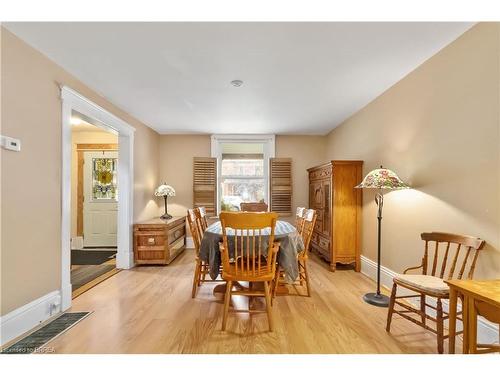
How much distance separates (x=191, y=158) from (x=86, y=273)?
270 cm

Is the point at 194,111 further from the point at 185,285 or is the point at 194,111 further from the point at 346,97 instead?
the point at 185,285

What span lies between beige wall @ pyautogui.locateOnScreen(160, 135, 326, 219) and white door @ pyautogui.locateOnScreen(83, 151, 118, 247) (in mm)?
1238

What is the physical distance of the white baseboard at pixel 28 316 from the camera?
1829 millimetres

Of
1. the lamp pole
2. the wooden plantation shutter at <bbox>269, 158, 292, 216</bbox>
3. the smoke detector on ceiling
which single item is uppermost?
the smoke detector on ceiling

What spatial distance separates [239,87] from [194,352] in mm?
2596

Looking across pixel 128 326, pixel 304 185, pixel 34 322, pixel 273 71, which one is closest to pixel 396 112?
pixel 273 71

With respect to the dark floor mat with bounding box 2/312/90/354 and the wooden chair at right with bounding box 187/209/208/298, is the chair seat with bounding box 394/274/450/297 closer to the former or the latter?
the wooden chair at right with bounding box 187/209/208/298

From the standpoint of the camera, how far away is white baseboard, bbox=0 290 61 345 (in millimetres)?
1829

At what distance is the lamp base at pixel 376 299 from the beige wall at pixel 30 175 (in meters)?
3.11

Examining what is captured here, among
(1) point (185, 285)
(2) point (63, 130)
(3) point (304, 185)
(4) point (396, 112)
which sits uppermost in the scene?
(4) point (396, 112)

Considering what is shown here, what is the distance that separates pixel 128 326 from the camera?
83.8 inches

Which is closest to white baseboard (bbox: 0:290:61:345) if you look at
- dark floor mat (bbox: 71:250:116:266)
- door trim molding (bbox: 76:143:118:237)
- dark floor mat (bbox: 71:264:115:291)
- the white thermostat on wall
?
dark floor mat (bbox: 71:264:115:291)

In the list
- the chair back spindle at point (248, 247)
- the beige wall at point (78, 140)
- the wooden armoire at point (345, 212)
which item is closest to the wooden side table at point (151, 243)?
the chair back spindle at point (248, 247)
